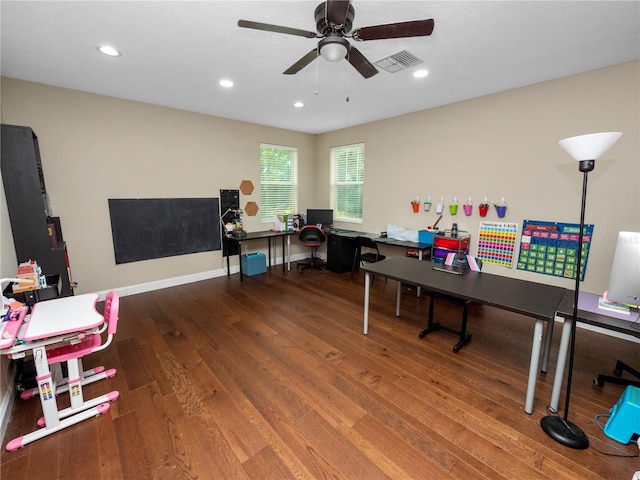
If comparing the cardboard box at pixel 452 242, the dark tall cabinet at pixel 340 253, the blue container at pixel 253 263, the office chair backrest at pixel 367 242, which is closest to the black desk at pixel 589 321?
the cardboard box at pixel 452 242

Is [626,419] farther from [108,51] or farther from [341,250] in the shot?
[108,51]

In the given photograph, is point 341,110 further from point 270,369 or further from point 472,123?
point 270,369

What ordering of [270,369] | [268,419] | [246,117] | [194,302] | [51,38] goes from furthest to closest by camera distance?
[246,117] → [194,302] → [270,369] → [51,38] → [268,419]

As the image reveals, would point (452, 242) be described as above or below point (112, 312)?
above

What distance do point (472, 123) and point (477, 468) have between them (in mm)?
3729

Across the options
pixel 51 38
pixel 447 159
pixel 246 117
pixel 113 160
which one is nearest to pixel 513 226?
pixel 447 159

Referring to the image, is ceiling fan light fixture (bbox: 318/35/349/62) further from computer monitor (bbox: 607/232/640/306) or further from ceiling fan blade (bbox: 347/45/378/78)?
computer monitor (bbox: 607/232/640/306)

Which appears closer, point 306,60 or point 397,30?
point 397,30

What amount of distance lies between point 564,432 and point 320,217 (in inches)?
176

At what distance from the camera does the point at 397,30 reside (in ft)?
5.38

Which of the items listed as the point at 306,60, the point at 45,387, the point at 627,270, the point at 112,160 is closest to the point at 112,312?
the point at 45,387

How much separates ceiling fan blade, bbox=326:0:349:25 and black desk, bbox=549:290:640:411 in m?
2.27

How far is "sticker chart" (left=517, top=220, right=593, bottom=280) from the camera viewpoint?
3.04 metres

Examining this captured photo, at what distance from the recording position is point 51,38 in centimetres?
220
